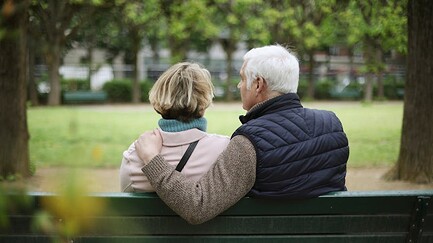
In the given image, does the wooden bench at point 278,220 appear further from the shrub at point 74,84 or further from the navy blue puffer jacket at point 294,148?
the shrub at point 74,84

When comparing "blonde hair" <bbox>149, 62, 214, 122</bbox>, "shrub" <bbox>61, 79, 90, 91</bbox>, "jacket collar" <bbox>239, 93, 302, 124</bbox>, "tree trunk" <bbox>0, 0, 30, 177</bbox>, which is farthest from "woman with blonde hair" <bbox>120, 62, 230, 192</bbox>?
"shrub" <bbox>61, 79, 90, 91</bbox>

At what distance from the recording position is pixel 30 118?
865 inches

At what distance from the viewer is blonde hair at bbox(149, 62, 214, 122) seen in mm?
2621

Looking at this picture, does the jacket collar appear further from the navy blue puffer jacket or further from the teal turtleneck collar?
the teal turtleneck collar

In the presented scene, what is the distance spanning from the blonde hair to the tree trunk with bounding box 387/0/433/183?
5.90m

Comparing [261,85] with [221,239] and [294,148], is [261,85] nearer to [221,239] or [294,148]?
[294,148]

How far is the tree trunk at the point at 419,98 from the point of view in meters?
7.88

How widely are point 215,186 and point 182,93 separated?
1.78 ft

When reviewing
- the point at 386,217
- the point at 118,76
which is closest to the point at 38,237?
the point at 386,217

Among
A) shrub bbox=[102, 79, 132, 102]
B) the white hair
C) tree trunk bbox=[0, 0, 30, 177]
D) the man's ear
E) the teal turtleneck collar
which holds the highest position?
the white hair

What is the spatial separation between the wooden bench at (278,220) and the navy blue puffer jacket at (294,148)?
0.22ft

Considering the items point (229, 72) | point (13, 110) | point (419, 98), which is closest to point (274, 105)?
point (419, 98)

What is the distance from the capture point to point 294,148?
2365 mm

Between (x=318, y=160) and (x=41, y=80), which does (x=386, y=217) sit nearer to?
(x=318, y=160)
